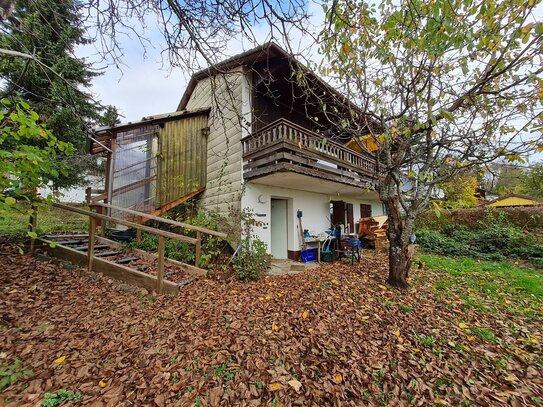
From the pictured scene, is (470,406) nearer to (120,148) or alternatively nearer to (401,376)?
(401,376)

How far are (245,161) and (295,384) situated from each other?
5711 mm

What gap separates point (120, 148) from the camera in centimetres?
695

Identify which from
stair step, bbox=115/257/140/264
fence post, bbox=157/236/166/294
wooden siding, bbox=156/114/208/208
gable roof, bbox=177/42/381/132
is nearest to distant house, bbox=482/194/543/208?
gable roof, bbox=177/42/381/132

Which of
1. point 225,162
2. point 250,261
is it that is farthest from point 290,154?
point 250,261

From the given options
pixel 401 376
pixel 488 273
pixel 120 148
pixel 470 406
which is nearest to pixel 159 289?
pixel 401 376

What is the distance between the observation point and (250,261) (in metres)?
5.62

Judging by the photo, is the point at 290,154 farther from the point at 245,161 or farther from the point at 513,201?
the point at 513,201

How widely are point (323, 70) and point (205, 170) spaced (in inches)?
A: 211

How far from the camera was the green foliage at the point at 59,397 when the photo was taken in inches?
80.2

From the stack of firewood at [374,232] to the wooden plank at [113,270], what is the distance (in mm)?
8724

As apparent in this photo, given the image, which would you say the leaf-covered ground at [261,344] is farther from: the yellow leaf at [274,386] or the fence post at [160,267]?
the fence post at [160,267]

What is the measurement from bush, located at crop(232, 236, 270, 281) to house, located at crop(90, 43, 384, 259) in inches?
34.8

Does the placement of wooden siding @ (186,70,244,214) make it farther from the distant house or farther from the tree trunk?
the distant house

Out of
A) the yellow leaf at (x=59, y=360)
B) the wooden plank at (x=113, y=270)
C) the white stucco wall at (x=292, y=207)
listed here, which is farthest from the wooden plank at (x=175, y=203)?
the yellow leaf at (x=59, y=360)
